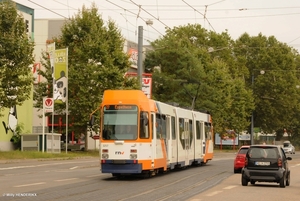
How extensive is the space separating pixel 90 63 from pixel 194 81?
2519 centimetres

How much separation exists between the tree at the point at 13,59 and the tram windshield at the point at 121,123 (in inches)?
711

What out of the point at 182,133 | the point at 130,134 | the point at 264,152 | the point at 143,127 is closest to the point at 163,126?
the point at 143,127

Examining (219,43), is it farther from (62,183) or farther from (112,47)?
→ (62,183)

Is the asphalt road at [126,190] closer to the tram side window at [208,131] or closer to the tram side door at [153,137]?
the tram side door at [153,137]

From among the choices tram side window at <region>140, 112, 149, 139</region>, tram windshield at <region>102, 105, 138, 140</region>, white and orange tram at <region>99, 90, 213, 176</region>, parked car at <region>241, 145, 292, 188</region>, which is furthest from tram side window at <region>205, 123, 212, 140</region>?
parked car at <region>241, 145, 292, 188</region>

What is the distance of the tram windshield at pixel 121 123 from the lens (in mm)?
27531

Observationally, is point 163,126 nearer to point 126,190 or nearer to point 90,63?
point 126,190

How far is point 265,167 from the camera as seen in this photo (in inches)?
998

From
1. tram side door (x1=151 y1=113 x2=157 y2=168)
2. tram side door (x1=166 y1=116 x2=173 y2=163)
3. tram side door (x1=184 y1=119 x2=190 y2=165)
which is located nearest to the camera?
tram side door (x1=151 y1=113 x2=157 y2=168)

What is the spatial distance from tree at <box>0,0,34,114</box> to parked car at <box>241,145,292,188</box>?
22159 mm

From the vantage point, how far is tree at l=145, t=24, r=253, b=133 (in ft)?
266

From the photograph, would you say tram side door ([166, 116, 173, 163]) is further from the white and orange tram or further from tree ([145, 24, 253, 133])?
tree ([145, 24, 253, 133])

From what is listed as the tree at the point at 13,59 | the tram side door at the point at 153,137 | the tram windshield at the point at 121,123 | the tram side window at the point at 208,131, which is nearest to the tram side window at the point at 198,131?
the tram side window at the point at 208,131

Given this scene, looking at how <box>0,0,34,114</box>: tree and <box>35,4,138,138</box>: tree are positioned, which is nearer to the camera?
<box>0,0,34,114</box>: tree
